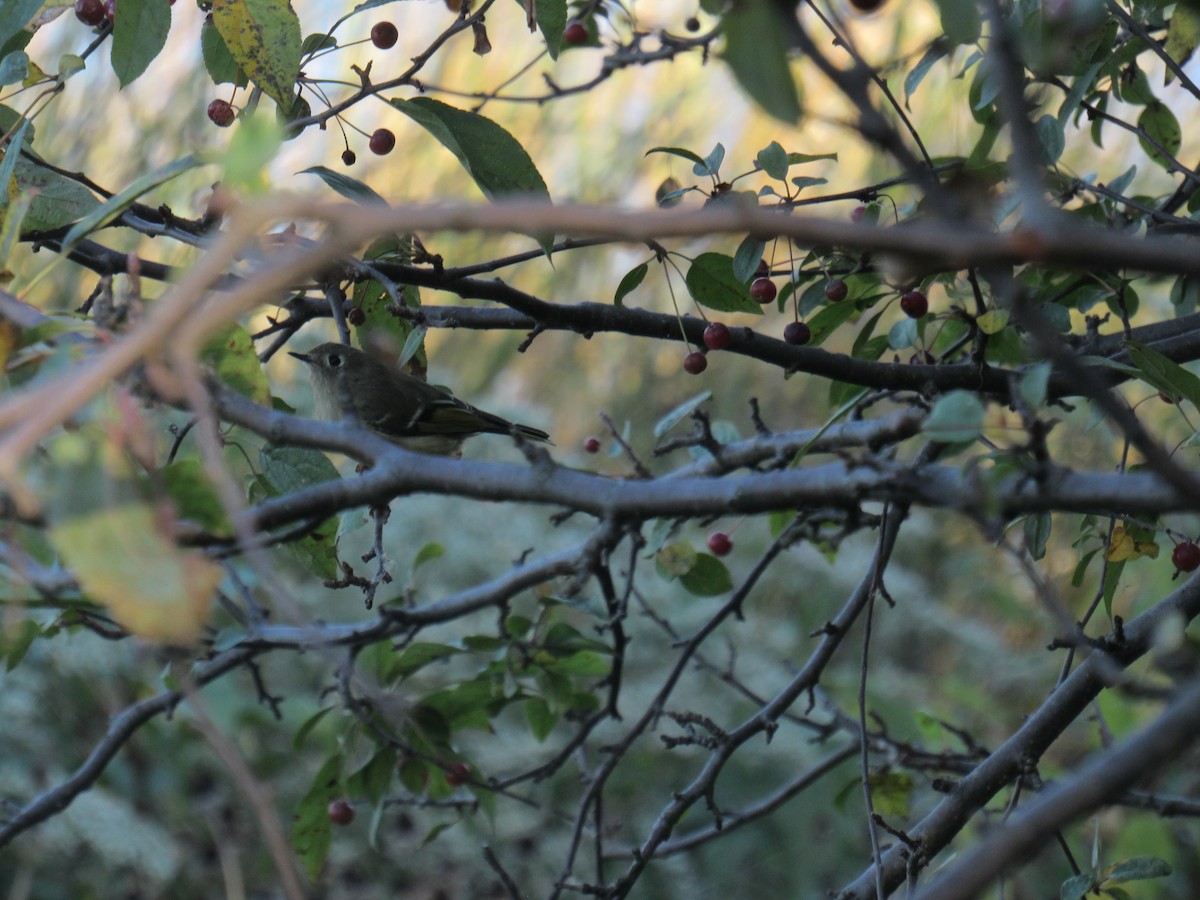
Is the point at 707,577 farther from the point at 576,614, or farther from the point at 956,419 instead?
the point at 576,614

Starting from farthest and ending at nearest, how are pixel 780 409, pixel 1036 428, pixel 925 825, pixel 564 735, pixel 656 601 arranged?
pixel 780 409, pixel 656 601, pixel 564 735, pixel 925 825, pixel 1036 428

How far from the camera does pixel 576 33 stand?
72.8 inches

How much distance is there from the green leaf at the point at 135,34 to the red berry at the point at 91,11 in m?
0.25

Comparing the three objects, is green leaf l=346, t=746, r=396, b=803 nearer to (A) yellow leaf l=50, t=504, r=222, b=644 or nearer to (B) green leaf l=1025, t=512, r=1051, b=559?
(B) green leaf l=1025, t=512, r=1051, b=559

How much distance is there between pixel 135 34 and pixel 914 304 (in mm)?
952

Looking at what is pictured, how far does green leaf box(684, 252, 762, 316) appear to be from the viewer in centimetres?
144

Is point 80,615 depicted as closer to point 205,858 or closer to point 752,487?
point 752,487

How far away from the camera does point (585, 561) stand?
0.93 metres

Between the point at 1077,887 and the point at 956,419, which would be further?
the point at 1077,887

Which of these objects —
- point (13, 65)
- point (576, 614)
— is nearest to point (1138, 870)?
point (13, 65)

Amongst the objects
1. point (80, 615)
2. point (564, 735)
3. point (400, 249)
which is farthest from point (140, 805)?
point (400, 249)

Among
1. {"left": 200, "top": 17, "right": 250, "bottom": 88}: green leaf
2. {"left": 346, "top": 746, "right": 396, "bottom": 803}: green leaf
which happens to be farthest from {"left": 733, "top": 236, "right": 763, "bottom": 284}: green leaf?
{"left": 346, "top": 746, "right": 396, "bottom": 803}: green leaf

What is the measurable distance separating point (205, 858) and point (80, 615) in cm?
222

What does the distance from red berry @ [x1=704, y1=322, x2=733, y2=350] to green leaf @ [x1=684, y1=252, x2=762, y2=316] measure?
0.06 metres
